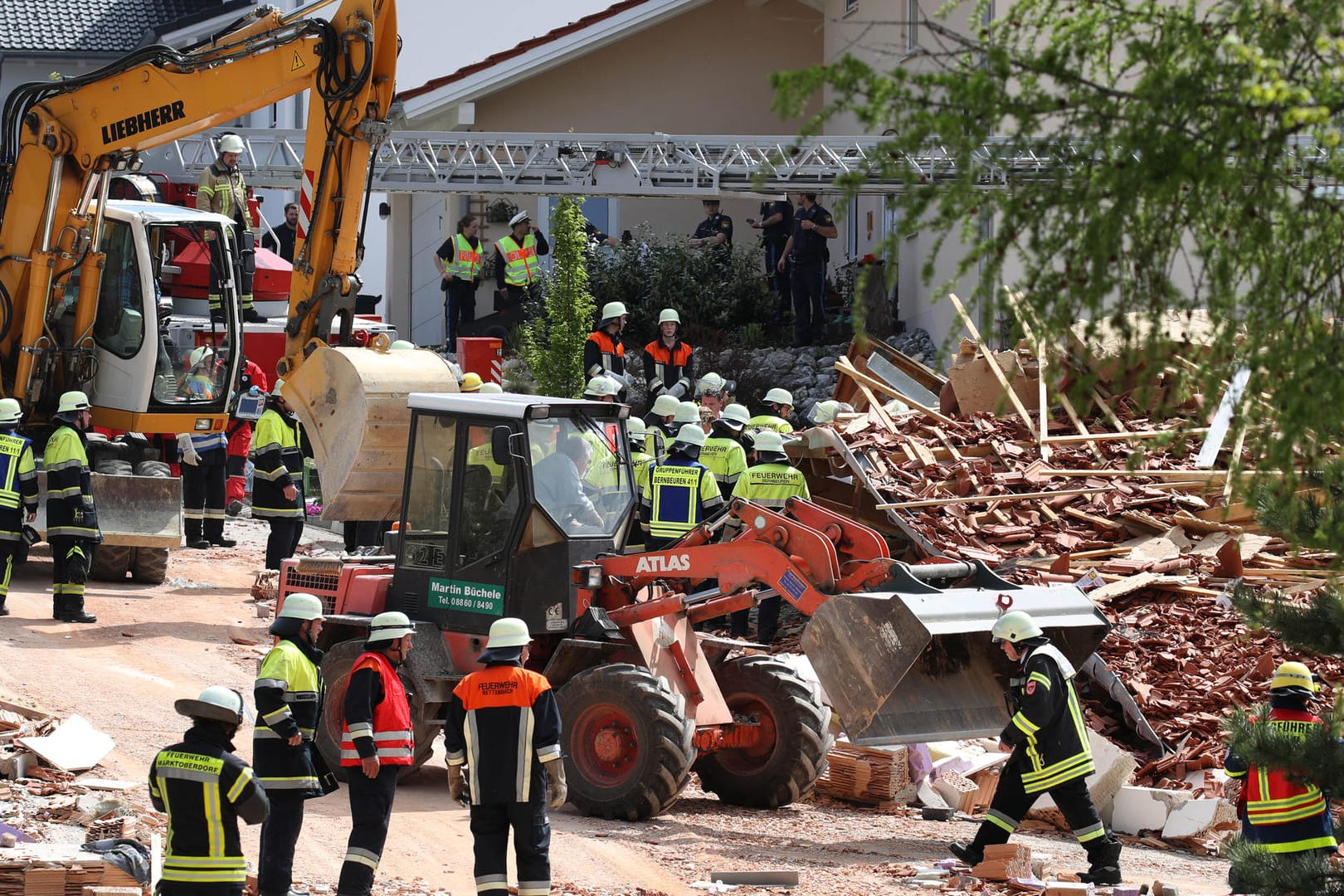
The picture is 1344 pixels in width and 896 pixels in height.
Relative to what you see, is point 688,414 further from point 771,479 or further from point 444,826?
point 444,826

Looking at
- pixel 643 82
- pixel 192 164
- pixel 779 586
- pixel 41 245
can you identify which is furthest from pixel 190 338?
pixel 643 82

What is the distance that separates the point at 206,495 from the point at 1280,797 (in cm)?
1241

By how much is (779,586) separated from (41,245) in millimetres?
8974

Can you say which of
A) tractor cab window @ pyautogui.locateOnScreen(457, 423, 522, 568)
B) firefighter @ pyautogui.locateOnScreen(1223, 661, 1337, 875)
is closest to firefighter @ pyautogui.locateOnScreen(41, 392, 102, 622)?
tractor cab window @ pyautogui.locateOnScreen(457, 423, 522, 568)

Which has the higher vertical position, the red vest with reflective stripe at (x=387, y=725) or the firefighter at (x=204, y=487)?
the firefighter at (x=204, y=487)

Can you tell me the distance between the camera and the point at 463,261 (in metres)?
24.7

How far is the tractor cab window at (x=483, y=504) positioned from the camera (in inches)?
434

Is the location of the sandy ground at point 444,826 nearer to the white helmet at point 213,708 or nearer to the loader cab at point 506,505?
the loader cab at point 506,505

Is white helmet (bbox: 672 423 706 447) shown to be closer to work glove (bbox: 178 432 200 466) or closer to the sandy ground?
the sandy ground

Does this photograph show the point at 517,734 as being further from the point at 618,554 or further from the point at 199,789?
the point at 618,554

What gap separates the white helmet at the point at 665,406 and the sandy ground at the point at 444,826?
4903 mm

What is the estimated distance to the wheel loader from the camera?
400 inches

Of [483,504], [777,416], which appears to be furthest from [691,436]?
[483,504]

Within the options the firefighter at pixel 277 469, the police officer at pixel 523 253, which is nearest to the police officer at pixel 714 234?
the police officer at pixel 523 253
